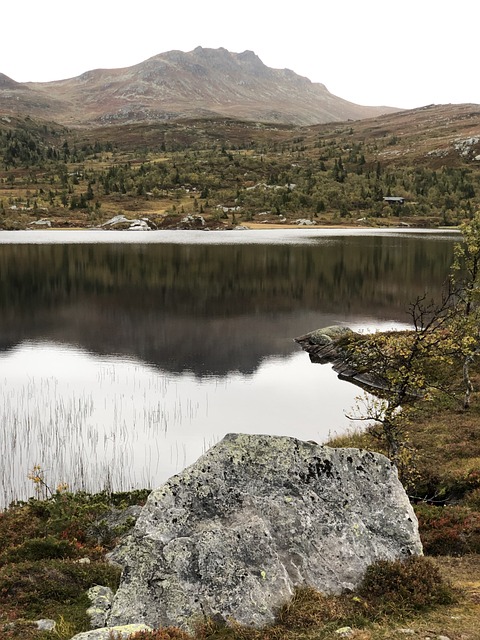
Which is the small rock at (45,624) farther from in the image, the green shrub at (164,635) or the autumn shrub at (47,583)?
the green shrub at (164,635)

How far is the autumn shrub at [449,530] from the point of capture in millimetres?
14914

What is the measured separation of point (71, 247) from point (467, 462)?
115846mm

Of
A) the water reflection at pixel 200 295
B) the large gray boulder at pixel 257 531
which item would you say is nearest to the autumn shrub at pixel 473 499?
the large gray boulder at pixel 257 531

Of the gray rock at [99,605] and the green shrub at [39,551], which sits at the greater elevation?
the gray rock at [99,605]

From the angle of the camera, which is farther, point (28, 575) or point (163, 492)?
point (28, 575)

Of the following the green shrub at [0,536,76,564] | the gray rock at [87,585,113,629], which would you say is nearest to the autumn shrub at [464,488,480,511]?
the gray rock at [87,585,113,629]

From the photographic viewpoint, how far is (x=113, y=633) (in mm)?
9328

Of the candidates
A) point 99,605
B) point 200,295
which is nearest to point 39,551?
point 99,605

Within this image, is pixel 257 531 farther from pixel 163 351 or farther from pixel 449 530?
pixel 163 351

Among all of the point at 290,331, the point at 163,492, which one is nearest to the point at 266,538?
the point at 163,492

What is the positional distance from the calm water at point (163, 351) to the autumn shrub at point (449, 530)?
485 inches

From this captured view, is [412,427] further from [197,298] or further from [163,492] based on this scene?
[197,298]

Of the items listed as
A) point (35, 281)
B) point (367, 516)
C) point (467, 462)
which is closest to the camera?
point (367, 516)

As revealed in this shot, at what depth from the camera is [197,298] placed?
6994 cm
